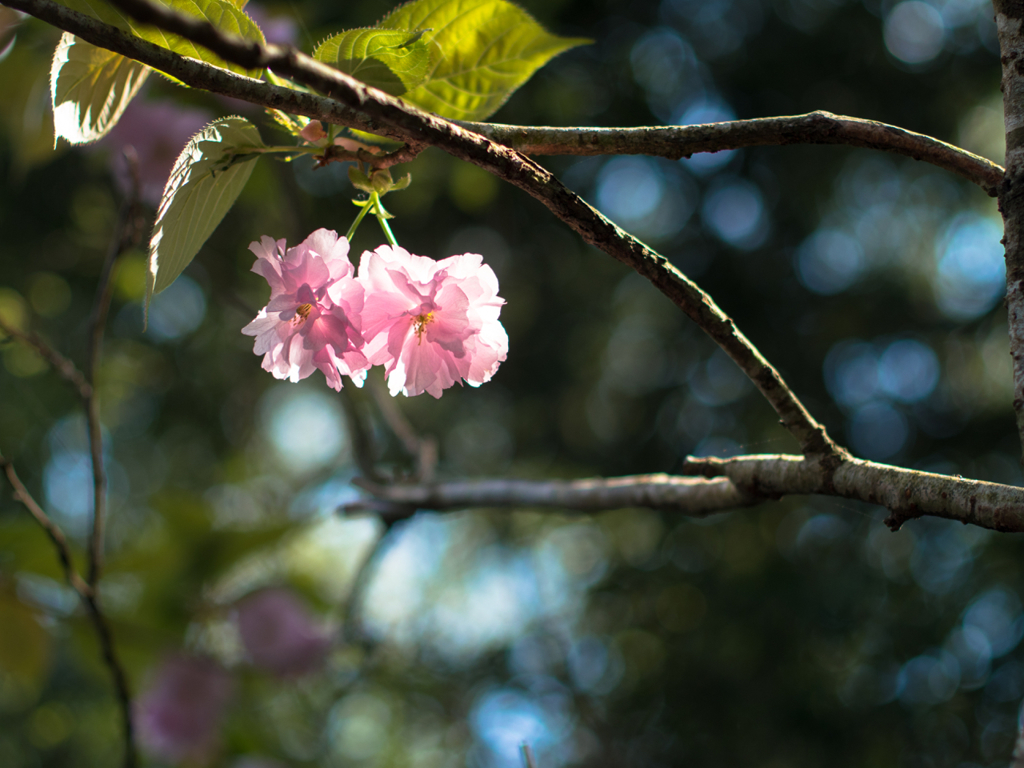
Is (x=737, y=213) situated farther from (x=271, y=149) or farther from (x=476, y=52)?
(x=271, y=149)

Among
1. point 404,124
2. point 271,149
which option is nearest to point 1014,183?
point 404,124

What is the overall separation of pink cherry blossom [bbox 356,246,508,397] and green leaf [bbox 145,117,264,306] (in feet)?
0.29

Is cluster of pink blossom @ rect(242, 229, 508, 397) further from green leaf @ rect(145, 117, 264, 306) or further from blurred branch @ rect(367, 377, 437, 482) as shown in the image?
blurred branch @ rect(367, 377, 437, 482)

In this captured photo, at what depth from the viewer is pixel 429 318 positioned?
0.44 m

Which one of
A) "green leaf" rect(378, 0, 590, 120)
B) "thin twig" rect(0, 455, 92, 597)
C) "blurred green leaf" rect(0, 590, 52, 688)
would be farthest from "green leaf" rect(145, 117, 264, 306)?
"blurred green leaf" rect(0, 590, 52, 688)

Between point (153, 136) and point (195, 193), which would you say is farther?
point (153, 136)

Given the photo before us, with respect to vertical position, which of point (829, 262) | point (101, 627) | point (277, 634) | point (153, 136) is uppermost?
point (829, 262)

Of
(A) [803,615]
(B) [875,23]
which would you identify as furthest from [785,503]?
(B) [875,23]

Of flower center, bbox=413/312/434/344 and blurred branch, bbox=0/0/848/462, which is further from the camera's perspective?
flower center, bbox=413/312/434/344

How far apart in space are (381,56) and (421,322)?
6.6 inches

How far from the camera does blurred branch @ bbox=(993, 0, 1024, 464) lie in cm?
33

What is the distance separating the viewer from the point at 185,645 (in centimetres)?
126

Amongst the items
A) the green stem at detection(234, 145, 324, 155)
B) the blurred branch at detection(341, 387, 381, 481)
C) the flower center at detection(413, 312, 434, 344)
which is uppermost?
the green stem at detection(234, 145, 324, 155)

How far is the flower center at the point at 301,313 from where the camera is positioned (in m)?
0.44
